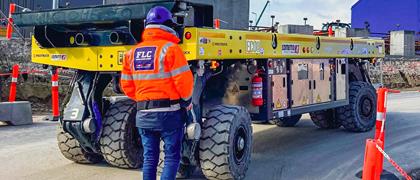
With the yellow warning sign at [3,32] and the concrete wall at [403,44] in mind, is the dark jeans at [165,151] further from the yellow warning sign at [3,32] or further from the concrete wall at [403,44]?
the concrete wall at [403,44]

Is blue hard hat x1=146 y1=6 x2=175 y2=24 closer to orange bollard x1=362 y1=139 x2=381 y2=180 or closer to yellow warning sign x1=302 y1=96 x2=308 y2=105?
orange bollard x1=362 y1=139 x2=381 y2=180

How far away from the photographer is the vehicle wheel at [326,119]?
35.4 feet

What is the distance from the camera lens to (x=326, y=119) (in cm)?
1080

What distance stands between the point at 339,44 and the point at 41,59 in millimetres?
5090

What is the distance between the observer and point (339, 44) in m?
9.73

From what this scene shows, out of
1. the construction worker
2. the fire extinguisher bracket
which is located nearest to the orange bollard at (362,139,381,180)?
the construction worker

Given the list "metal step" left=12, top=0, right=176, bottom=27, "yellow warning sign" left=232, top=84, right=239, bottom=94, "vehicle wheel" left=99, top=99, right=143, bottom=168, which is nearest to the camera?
"metal step" left=12, top=0, right=176, bottom=27

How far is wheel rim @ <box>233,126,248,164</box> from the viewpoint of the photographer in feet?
21.3

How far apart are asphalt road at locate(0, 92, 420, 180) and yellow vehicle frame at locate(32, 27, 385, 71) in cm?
137

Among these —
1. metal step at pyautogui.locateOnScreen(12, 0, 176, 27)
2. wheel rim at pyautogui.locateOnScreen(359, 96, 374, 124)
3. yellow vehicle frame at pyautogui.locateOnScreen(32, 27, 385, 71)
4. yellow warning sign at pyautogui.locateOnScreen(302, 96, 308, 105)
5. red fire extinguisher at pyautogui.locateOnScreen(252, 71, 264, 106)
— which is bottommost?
wheel rim at pyautogui.locateOnScreen(359, 96, 374, 124)

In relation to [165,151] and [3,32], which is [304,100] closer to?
[165,151]

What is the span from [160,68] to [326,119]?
623cm

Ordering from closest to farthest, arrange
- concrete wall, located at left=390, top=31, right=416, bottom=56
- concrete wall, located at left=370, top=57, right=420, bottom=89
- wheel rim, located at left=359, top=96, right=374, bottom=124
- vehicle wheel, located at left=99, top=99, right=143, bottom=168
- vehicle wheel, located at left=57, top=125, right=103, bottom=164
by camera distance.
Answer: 1. vehicle wheel, located at left=99, top=99, right=143, bottom=168
2. vehicle wheel, located at left=57, top=125, right=103, bottom=164
3. wheel rim, located at left=359, top=96, right=374, bottom=124
4. concrete wall, located at left=370, top=57, right=420, bottom=89
5. concrete wall, located at left=390, top=31, right=416, bottom=56

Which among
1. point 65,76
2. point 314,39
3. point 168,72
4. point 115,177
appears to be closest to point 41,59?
point 115,177
